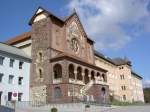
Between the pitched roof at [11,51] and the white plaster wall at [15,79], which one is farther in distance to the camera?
the pitched roof at [11,51]

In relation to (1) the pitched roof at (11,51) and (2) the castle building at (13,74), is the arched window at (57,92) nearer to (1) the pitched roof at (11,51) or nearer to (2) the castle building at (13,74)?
(2) the castle building at (13,74)

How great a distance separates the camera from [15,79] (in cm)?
4559

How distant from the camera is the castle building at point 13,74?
43.0m

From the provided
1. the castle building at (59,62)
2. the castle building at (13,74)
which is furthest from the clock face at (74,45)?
the castle building at (13,74)

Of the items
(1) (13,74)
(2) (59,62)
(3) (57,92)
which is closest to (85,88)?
(3) (57,92)

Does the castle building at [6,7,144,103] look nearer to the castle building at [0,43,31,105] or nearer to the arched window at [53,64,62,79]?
the arched window at [53,64,62,79]

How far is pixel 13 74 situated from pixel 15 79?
101 centimetres

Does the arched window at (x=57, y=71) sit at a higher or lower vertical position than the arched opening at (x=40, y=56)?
lower

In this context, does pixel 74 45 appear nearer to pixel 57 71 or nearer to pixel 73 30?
pixel 73 30

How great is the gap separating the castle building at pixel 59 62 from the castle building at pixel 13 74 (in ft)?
4.57

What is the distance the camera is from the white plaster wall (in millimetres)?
42778

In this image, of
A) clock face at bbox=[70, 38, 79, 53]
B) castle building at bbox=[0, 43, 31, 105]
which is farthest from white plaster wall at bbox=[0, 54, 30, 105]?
clock face at bbox=[70, 38, 79, 53]

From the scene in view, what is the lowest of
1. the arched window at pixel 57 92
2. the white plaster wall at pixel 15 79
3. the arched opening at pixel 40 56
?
the arched window at pixel 57 92

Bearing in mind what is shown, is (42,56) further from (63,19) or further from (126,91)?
(126,91)
